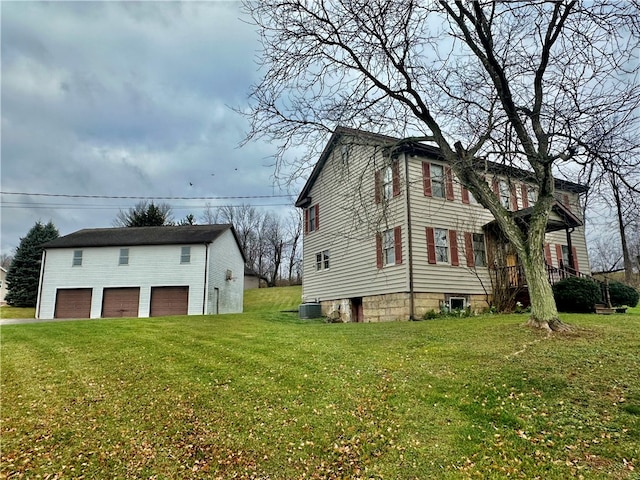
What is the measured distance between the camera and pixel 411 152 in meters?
15.1

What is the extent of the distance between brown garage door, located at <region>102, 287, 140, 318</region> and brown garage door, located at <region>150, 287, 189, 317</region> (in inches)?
40.8

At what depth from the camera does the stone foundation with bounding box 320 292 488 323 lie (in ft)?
46.0

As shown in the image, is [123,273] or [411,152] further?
[123,273]

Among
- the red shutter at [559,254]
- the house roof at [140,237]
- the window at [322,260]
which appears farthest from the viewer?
the house roof at [140,237]

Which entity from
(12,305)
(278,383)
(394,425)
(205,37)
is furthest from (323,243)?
(12,305)

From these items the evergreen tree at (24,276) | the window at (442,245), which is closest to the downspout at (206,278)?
the window at (442,245)

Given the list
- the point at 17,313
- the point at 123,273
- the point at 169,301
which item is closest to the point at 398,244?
the point at 169,301

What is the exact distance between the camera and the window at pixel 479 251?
15.8 meters

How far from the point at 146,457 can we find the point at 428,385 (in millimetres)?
3737

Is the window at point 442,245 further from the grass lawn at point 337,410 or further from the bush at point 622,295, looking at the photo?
the grass lawn at point 337,410

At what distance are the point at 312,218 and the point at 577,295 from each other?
12099 millimetres

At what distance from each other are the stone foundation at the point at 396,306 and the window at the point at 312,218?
4435 mm

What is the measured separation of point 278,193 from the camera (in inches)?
362

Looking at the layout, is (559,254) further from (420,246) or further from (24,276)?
(24,276)
